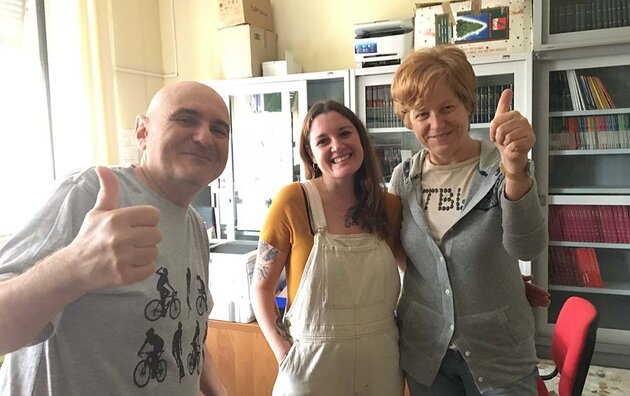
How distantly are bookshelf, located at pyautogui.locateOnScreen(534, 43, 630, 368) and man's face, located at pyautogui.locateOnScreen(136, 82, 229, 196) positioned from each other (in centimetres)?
233

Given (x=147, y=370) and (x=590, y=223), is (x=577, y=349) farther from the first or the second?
(x=590, y=223)

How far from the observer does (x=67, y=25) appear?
10.1ft

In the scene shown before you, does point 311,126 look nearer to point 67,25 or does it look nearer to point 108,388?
point 108,388

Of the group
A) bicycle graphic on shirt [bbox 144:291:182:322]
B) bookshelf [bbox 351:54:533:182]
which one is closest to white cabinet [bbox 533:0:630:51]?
bookshelf [bbox 351:54:533:182]

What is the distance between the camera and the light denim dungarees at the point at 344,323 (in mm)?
1193

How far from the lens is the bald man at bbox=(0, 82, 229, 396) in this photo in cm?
66

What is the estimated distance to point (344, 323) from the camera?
3.97ft

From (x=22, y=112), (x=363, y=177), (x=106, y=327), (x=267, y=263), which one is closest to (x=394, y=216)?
(x=363, y=177)

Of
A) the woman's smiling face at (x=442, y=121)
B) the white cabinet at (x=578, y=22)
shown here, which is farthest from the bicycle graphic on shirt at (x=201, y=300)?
the white cabinet at (x=578, y=22)

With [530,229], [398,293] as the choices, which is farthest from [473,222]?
[398,293]

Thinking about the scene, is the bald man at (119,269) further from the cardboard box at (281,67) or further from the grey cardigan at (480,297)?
the cardboard box at (281,67)

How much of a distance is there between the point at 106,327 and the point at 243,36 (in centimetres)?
282

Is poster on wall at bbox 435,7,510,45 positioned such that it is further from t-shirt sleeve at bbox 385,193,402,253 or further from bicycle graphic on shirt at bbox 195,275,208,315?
bicycle graphic on shirt at bbox 195,275,208,315

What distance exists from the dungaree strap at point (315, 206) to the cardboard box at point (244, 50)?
219 cm
